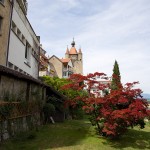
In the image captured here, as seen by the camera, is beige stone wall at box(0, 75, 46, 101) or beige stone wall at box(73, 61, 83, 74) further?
beige stone wall at box(73, 61, 83, 74)

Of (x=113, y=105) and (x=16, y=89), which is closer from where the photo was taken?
(x=16, y=89)

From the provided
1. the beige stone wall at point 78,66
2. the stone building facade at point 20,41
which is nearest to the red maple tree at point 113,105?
the stone building facade at point 20,41

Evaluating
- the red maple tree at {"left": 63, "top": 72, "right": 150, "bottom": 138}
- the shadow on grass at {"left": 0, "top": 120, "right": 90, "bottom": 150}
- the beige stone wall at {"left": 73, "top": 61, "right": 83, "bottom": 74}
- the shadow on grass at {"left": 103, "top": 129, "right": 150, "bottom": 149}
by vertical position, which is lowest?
the shadow on grass at {"left": 103, "top": 129, "right": 150, "bottom": 149}

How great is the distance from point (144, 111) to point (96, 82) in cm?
359

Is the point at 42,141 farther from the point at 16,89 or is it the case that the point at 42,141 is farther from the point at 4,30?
the point at 4,30

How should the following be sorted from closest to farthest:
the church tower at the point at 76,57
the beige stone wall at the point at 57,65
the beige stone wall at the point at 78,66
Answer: the beige stone wall at the point at 57,65 < the beige stone wall at the point at 78,66 < the church tower at the point at 76,57

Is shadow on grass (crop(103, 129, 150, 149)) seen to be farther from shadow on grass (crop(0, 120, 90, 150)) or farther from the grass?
shadow on grass (crop(0, 120, 90, 150))

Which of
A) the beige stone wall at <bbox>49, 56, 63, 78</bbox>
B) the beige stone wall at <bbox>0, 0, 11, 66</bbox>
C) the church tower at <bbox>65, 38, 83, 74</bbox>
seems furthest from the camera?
the church tower at <bbox>65, 38, 83, 74</bbox>

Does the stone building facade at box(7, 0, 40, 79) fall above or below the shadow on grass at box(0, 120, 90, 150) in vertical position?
above

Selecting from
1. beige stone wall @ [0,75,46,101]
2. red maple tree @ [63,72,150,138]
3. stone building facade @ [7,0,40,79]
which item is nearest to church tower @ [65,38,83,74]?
stone building facade @ [7,0,40,79]

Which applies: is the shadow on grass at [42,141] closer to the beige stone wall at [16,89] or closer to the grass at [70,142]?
the grass at [70,142]

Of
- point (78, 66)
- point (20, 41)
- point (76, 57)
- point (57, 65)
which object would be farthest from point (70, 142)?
point (76, 57)

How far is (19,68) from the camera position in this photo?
72.6 feet

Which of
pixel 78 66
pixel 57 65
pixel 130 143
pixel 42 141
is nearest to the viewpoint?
pixel 42 141
